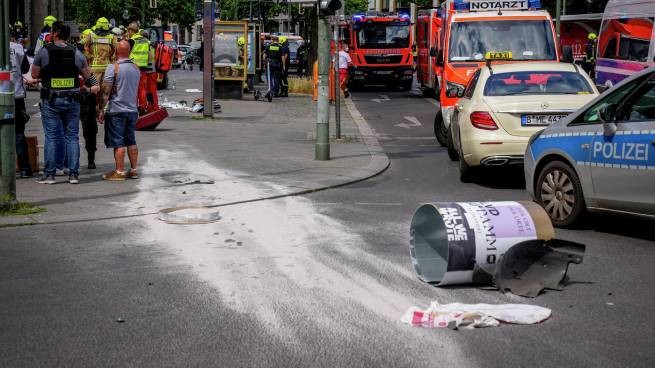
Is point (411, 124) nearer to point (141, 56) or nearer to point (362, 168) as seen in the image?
point (141, 56)

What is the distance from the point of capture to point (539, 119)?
1297 centimetres

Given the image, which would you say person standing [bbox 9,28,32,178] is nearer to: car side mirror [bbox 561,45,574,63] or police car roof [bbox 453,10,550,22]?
car side mirror [bbox 561,45,574,63]

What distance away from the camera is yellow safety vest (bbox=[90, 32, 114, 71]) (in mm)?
17750

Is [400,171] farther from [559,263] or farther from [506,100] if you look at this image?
[559,263]

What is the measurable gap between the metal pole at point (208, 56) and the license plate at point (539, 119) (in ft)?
35.8

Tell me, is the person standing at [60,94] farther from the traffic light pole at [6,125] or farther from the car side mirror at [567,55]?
the car side mirror at [567,55]

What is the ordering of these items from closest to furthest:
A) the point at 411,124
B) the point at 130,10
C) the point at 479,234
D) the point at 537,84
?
1. the point at 479,234
2. the point at 537,84
3. the point at 411,124
4. the point at 130,10

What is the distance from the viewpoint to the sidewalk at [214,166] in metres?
11.4

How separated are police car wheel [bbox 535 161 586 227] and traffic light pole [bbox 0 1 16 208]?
5270 millimetres

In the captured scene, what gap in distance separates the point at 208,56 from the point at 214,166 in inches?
339

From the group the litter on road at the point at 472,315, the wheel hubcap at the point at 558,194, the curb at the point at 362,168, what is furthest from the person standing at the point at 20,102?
the litter on road at the point at 472,315

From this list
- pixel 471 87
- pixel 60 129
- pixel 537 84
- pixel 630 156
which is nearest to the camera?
pixel 630 156

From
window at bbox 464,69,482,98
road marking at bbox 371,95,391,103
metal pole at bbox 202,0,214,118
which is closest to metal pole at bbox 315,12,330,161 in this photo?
window at bbox 464,69,482,98

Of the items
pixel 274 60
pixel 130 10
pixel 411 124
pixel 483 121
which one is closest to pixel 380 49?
pixel 274 60
